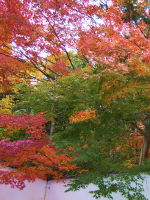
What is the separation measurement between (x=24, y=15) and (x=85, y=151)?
4.10 metres

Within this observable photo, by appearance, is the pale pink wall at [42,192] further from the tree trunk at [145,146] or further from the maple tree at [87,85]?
the tree trunk at [145,146]

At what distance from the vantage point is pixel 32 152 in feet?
16.3

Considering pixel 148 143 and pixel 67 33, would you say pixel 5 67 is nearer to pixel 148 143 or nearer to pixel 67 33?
pixel 67 33

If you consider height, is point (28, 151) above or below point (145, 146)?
below

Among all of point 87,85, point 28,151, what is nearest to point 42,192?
point 28,151

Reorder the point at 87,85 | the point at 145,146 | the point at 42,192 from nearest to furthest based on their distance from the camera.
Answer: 1. the point at 87,85
2. the point at 145,146
3. the point at 42,192

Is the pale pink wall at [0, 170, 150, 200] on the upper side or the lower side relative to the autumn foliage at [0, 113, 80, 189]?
lower

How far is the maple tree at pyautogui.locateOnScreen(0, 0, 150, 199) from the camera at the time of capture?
371 cm

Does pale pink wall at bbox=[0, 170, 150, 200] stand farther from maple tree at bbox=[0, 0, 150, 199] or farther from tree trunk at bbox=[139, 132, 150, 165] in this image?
tree trunk at bbox=[139, 132, 150, 165]

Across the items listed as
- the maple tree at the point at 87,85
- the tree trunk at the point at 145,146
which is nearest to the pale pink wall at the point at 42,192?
the maple tree at the point at 87,85

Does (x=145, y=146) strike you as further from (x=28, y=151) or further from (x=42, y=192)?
(x=42, y=192)

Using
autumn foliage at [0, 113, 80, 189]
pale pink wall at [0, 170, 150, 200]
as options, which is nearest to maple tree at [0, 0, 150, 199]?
autumn foliage at [0, 113, 80, 189]

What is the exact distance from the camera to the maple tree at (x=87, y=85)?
12.2 ft

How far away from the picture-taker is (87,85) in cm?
428
